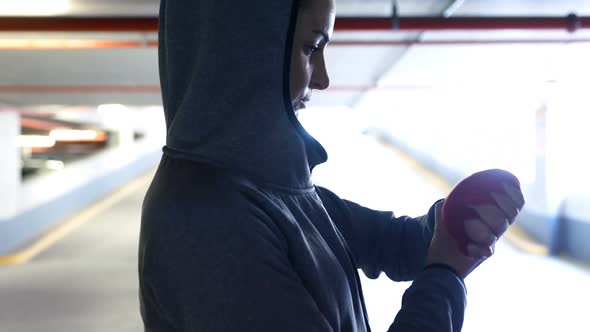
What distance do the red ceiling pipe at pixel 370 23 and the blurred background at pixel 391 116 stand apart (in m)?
0.01

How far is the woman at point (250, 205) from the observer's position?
2.51 ft

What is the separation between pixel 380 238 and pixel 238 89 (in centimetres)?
51

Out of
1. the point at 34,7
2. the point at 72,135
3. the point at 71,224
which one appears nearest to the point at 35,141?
the point at 72,135

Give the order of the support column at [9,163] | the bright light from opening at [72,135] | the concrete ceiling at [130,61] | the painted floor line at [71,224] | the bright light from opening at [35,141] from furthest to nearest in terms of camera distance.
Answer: the bright light from opening at [72,135]
the bright light from opening at [35,141]
the support column at [9,163]
the painted floor line at [71,224]
the concrete ceiling at [130,61]

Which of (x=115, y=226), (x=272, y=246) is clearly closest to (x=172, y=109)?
(x=272, y=246)

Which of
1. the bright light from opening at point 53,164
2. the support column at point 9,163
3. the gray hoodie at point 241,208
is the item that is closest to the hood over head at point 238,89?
the gray hoodie at point 241,208

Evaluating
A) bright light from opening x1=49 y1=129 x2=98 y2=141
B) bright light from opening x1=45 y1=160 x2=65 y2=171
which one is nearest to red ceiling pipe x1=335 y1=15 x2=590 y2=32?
bright light from opening x1=45 y1=160 x2=65 y2=171

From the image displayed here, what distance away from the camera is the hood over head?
865 millimetres

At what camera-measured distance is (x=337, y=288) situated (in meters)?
0.90

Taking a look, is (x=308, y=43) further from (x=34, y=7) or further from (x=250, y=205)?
(x=34, y=7)

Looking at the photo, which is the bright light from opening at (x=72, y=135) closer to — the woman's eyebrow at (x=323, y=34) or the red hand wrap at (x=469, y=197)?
the woman's eyebrow at (x=323, y=34)

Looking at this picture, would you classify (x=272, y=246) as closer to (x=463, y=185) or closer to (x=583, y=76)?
(x=463, y=185)

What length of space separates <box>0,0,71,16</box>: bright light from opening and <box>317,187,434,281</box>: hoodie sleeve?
4345 mm

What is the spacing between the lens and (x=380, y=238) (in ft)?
4.04
